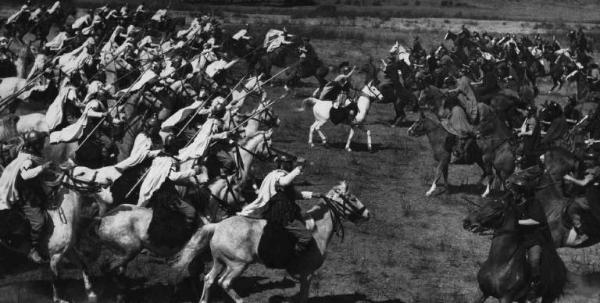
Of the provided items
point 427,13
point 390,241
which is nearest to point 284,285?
point 390,241

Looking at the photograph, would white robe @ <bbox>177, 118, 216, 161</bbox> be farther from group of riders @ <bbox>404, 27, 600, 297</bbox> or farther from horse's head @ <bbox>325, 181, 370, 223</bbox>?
group of riders @ <bbox>404, 27, 600, 297</bbox>

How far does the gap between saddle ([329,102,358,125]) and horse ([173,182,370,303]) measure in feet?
41.2

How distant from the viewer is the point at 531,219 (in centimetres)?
1277

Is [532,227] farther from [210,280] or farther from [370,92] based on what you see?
[370,92]

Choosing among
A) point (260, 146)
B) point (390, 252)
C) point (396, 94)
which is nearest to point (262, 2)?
point (396, 94)

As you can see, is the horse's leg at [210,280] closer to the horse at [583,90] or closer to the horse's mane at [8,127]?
the horse's mane at [8,127]

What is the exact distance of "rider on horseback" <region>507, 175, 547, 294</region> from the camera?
42.1 feet

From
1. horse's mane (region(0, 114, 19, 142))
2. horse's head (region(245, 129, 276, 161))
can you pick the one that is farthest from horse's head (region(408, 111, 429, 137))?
horse's mane (region(0, 114, 19, 142))

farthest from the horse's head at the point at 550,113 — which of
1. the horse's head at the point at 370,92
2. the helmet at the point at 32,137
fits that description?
the helmet at the point at 32,137

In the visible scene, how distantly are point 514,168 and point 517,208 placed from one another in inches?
315

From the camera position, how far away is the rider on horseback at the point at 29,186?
1386cm

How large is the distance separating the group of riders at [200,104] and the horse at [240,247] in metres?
0.24

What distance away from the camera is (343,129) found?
31.1 metres

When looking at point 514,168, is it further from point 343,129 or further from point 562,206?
point 343,129
